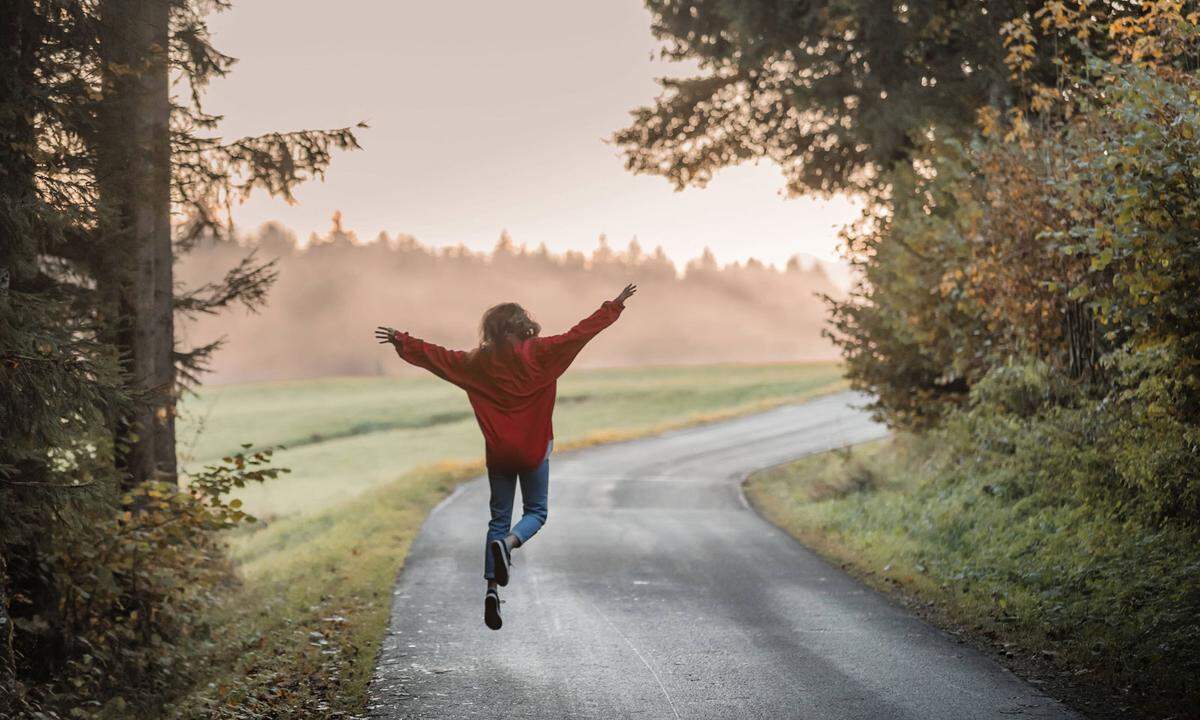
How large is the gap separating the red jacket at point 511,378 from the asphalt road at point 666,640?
168 cm

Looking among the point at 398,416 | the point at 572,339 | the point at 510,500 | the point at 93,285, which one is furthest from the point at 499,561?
the point at 398,416

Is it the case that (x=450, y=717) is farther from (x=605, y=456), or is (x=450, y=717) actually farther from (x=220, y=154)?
(x=605, y=456)

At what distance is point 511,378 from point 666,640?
2.86 m

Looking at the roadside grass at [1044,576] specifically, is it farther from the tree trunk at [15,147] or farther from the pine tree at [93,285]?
the tree trunk at [15,147]

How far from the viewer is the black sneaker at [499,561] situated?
7.19 metres

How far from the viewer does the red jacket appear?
7191mm

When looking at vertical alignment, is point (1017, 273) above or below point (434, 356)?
above

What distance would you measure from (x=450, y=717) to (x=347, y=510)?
50.3 ft

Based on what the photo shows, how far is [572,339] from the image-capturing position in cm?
709

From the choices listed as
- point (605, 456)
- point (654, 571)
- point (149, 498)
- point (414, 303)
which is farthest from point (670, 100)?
point (414, 303)

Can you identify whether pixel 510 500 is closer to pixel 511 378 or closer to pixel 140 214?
pixel 511 378

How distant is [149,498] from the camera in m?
11.6

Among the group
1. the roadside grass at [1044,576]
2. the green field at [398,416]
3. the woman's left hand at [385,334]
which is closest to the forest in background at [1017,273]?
the roadside grass at [1044,576]

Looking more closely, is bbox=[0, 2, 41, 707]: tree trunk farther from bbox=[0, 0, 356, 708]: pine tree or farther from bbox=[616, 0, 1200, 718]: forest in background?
bbox=[616, 0, 1200, 718]: forest in background
